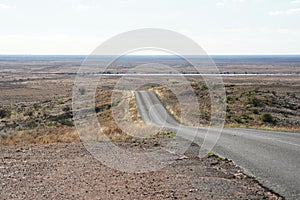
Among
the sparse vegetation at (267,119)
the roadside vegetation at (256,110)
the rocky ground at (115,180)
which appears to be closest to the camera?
the rocky ground at (115,180)

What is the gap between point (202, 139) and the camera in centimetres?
1702

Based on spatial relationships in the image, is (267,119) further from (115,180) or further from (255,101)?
(115,180)

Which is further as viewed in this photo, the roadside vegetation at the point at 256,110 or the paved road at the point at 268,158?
the roadside vegetation at the point at 256,110

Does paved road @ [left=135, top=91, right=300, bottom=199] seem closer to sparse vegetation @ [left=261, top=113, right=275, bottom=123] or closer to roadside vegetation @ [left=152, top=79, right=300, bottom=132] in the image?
roadside vegetation @ [left=152, top=79, right=300, bottom=132]

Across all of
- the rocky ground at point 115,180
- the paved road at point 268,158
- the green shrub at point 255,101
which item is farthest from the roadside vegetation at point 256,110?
the rocky ground at point 115,180

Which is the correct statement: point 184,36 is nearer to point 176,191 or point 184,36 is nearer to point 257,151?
point 257,151

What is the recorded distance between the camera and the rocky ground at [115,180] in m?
7.97

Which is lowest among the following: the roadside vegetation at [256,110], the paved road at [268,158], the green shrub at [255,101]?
the roadside vegetation at [256,110]

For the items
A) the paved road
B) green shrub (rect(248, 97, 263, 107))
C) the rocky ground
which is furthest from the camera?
green shrub (rect(248, 97, 263, 107))

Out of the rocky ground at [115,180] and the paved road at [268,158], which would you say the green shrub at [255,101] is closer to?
the paved road at [268,158]

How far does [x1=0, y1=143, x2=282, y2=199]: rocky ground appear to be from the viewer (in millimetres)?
7972

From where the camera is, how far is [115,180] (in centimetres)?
930

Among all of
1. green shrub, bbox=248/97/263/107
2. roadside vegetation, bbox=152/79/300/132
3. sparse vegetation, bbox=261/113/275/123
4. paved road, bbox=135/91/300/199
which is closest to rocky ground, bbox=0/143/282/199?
paved road, bbox=135/91/300/199

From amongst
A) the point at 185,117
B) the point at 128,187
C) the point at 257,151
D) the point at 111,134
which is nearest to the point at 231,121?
the point at 185,117
